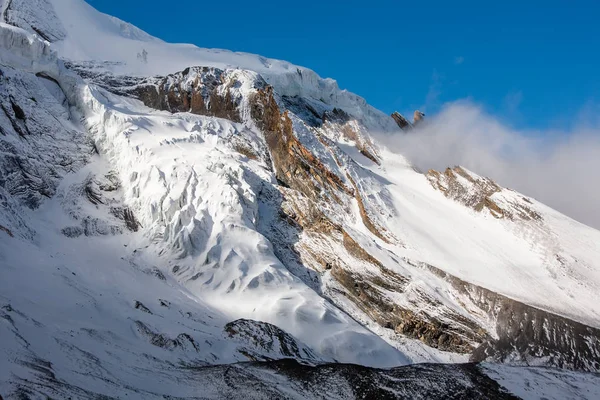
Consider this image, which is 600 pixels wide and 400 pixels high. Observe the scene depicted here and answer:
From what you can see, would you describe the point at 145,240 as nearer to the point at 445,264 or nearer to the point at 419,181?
the point at 445,264

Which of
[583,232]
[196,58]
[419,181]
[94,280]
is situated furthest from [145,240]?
[196,58]

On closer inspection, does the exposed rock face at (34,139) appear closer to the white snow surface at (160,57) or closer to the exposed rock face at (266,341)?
the white snow surface at (160,57)

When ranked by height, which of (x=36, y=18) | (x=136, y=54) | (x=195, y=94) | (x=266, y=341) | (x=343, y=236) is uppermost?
(x=136, y=54)

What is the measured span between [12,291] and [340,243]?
3919 centimetres

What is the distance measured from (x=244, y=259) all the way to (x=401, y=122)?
9310cm

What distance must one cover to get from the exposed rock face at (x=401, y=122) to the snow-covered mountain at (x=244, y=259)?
3730 cm

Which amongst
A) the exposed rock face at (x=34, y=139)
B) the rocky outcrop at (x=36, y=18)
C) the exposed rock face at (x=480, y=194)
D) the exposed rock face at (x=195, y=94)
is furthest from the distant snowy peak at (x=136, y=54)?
the exposed rock face at (x=480, y=194)

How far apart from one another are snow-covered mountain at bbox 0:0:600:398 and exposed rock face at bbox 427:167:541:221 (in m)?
0.33

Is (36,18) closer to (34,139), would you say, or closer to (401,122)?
(34,139)

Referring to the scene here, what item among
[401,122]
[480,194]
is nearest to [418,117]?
[401,122]

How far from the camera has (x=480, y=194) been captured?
8481cm

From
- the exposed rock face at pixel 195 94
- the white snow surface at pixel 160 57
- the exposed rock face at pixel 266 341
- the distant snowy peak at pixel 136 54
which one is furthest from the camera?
the white snow surface at pixel 160 57

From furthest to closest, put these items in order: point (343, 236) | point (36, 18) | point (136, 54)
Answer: point (136, 54), point (36, 18), point (343, 236)

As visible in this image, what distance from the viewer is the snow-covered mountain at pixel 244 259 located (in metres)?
32.5
